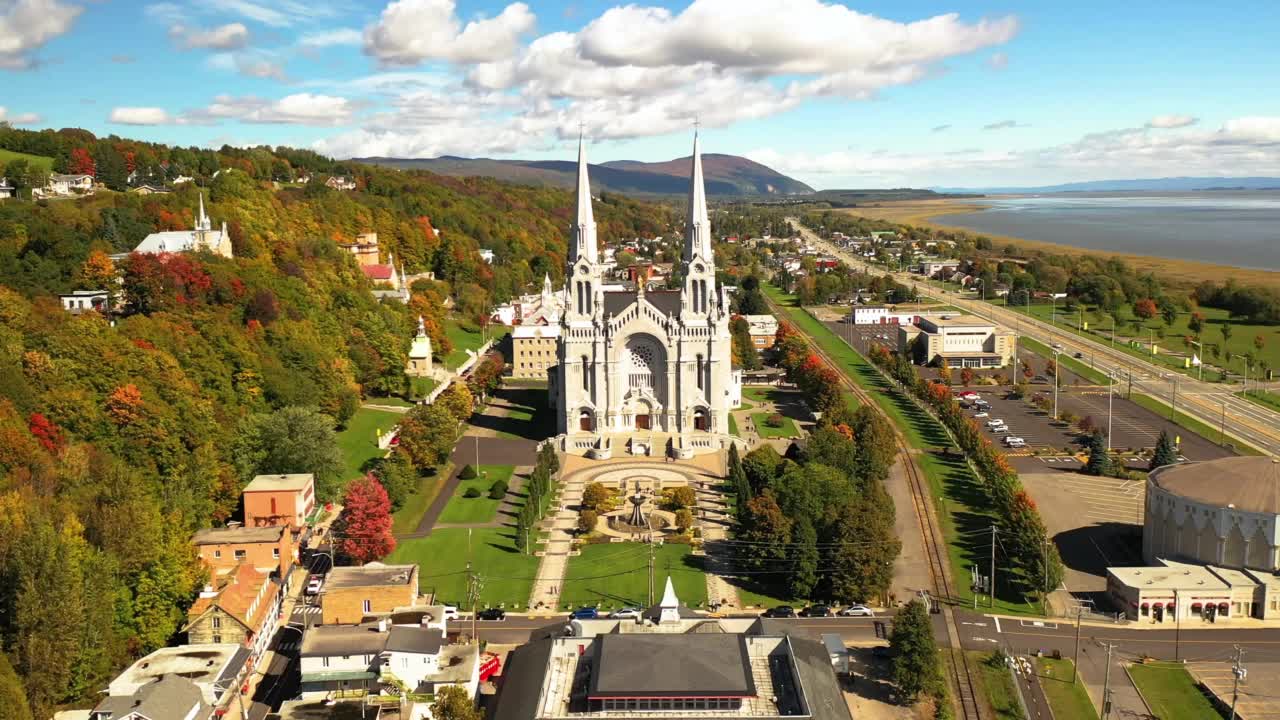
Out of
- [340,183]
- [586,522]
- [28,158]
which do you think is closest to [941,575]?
[586,522]

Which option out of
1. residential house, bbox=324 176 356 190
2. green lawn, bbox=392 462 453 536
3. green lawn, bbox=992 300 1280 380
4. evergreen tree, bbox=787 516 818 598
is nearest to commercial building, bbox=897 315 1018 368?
green lawn, bbox=992 300 1280 380

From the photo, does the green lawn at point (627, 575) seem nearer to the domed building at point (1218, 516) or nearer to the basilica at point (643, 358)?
the basilica at point (643, 358)

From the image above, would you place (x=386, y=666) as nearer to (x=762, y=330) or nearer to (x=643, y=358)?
(x=643, y=358)

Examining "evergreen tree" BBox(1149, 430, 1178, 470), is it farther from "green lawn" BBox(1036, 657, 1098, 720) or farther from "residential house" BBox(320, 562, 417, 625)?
"residential house" BBox(320, 562, 417, 625)

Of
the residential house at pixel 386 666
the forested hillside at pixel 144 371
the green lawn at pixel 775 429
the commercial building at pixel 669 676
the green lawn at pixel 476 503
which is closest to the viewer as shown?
the commercial building at pixel 669 676

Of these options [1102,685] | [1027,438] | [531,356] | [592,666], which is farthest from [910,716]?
[531,356]

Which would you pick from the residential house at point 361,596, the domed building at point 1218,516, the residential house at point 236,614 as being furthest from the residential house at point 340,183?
the domed building at point 1218,516
